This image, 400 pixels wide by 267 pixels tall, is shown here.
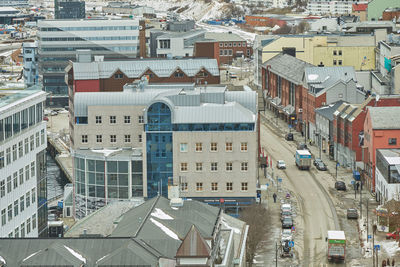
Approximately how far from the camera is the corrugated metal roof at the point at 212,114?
8394cm

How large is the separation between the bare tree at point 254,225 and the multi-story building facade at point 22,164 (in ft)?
49.2

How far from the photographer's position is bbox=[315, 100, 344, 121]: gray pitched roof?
392 ft

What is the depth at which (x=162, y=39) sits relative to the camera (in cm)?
17512

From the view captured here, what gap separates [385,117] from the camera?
9856 cm

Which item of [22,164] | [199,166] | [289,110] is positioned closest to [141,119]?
[199,166]

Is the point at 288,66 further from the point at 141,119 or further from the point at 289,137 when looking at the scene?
the point at 141,119

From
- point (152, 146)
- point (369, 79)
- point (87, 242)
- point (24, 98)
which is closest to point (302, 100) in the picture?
point (369, 79)

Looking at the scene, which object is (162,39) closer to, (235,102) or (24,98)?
(235,102)

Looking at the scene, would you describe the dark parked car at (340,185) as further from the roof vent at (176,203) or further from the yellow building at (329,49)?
the yellow building at (329,49)

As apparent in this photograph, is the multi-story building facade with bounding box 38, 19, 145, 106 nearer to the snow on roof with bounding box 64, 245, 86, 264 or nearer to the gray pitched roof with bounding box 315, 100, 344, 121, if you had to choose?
the gray pitched roof with bounding box 315, 100, 344, 121

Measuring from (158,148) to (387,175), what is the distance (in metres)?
20.1

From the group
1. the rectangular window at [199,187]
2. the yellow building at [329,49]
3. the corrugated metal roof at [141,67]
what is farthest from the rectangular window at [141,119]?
the yellow building at [329,49]

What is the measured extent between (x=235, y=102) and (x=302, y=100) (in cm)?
5003

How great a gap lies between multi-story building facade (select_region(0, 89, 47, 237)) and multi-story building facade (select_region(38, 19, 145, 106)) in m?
121
